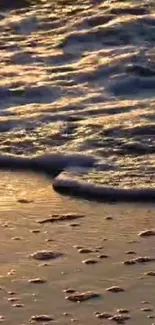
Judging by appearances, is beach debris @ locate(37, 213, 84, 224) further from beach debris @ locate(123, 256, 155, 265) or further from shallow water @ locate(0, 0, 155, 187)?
beach debris @ locate(123, 256, 155, 265)

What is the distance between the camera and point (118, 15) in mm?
8336

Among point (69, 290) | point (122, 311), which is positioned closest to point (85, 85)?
point (69, 290)

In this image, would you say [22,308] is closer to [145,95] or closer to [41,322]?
[41,322]

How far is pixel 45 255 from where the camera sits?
13.4 feet

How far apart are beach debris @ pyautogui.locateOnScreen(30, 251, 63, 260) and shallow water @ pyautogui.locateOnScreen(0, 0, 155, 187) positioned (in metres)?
0.81

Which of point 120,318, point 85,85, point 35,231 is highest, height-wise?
point 85,85

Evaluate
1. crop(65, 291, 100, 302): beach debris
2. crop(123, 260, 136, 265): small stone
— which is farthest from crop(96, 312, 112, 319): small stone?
crop(123, 260, 136, 265): small stone

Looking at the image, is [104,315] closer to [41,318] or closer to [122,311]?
[122,311]

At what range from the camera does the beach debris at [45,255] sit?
160 inches

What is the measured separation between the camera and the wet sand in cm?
364

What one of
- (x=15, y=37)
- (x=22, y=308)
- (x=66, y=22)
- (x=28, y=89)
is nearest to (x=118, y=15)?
(x=66, y=22)

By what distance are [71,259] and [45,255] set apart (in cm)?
11

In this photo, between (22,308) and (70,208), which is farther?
(70,208)

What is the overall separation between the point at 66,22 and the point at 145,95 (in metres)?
2.18
